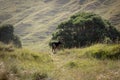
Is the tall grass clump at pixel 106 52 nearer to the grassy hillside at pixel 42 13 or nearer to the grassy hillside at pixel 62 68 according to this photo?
the grassy hillside at pixel 62 68

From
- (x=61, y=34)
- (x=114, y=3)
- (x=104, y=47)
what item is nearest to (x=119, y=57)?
(x=104, y=47)

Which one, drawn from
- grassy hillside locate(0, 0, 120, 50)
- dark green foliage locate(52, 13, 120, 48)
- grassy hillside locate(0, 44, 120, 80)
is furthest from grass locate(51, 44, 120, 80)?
grassy hillside locate(0, 0, 120, 50)

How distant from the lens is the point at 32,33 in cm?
13675

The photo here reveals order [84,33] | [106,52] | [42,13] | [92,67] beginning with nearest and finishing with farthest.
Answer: [92,67] → [106,52] → [84,33] → [42,13]

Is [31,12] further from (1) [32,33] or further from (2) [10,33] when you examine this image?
(2) [10,33]

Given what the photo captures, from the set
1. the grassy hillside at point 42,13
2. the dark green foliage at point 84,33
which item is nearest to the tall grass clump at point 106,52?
the dark green foliage at point 84,33

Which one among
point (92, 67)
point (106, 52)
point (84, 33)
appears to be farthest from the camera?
point (84, 33)

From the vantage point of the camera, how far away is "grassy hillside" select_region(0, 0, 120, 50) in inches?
5256

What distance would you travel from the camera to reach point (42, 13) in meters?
169

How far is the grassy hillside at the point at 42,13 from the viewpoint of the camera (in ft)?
438

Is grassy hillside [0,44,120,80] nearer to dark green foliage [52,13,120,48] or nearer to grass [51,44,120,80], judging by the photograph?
grass [51,44,120,80]

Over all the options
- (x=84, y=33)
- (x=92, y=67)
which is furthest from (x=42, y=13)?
(x=92, y=67)

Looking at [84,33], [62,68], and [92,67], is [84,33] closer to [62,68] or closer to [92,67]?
[62,68]

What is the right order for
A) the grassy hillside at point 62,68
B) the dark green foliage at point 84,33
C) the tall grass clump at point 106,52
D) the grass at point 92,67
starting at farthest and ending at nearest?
1. the dark green foliage at point 84,33
2. the tall grass clump at point 106,52
3. the grass at point 92,67
4. the grassy hillside at point 62,68
